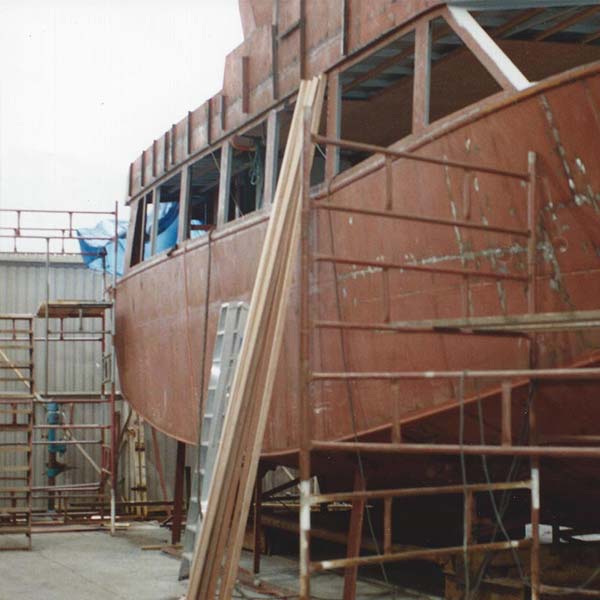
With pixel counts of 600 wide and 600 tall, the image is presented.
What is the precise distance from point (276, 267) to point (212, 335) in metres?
4.25

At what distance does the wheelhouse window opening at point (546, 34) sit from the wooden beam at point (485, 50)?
0.16 meters

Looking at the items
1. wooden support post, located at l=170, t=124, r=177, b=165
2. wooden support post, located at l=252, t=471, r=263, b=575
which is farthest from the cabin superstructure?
wooden support post, located at l=170, t=124, r=177, b=165

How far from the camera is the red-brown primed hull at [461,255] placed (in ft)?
20.1

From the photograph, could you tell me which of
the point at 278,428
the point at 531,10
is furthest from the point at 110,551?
the point at 531,10

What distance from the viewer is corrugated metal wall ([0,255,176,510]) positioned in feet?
68.5

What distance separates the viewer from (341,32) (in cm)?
838

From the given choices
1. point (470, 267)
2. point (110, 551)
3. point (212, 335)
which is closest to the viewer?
point (470, 267)

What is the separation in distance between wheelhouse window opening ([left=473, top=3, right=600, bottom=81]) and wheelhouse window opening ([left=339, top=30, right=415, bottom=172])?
0.67 m

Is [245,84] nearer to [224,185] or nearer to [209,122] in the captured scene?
[224,185]

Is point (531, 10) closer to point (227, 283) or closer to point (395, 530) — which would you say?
point (227, 283)

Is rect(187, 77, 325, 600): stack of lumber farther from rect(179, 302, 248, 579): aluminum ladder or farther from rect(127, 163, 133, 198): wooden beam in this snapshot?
rect(127, 163, 133, 198): wooden beam

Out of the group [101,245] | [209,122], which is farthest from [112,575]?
[101,245]

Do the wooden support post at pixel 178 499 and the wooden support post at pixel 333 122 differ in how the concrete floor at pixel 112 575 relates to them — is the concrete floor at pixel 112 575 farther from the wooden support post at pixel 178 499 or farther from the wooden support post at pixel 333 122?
the wooden support post at pixel 333 122

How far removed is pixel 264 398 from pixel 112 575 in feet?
16.7
